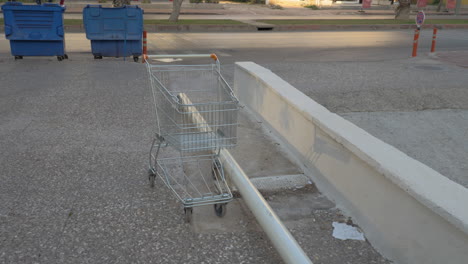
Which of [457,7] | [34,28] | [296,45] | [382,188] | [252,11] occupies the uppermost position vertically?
[457,7]

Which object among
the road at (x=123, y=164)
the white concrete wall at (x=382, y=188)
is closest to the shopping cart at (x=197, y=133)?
the road at (x=123, y=164)

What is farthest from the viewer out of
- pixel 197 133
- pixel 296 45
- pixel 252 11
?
pixel 252 11

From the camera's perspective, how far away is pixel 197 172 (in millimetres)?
5340

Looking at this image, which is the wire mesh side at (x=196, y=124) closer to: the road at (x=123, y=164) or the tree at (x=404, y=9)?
the road at (x=123, y=164)

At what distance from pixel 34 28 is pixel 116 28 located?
2041mm

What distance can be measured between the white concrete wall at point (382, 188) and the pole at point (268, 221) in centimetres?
80

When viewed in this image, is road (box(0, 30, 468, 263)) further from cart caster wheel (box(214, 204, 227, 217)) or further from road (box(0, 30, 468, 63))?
road (box(0, 30, 468, 63))

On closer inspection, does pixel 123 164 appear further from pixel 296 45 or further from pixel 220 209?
pixel 296 45

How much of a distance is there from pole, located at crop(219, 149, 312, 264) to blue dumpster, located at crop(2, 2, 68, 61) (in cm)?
→ 917

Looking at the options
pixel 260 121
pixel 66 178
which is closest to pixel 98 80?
pixel 260 121

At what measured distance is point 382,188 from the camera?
12.5 feet

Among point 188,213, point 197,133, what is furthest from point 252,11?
point 188,213

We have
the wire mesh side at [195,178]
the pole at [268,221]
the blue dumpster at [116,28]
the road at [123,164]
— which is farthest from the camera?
the blue dumpster at [116,28]

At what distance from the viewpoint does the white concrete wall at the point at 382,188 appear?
3.21 metres
